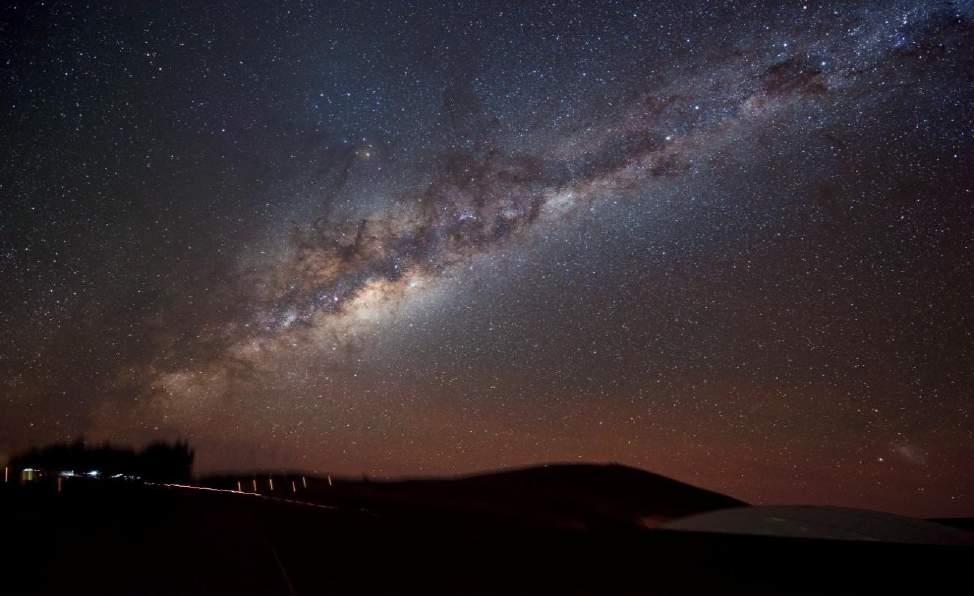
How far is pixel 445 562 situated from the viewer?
44.8ft

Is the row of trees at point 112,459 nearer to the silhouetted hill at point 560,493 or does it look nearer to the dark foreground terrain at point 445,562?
the silhouetted hill at point 560,493

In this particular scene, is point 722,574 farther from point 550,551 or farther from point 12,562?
point 12,562

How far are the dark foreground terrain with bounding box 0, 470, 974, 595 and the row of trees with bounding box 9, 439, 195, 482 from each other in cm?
12390

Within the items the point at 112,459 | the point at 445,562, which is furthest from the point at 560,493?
the point at 112,459

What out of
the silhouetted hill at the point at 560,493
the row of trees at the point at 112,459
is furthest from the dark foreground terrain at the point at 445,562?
the row of trees at the point at 112,459

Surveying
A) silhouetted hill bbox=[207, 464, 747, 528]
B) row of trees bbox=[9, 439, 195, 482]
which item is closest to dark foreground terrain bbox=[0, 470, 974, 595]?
silhouetted hill bbox=[207, 464, 747, 528]

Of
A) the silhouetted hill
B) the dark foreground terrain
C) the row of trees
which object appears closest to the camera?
the dark foreground terrain

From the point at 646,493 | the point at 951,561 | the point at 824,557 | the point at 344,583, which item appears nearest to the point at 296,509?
the point at 344,583

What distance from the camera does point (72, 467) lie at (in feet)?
435

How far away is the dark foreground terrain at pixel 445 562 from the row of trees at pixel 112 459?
124 meters

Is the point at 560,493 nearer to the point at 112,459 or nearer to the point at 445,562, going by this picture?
the point at 445,562

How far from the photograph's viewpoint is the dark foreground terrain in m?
10.9

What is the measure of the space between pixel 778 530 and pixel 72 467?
139m

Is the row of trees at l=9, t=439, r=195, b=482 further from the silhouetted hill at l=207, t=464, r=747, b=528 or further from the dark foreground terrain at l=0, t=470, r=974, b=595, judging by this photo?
the dark foreground terrain at l=0, t=470, r=974, b=595
